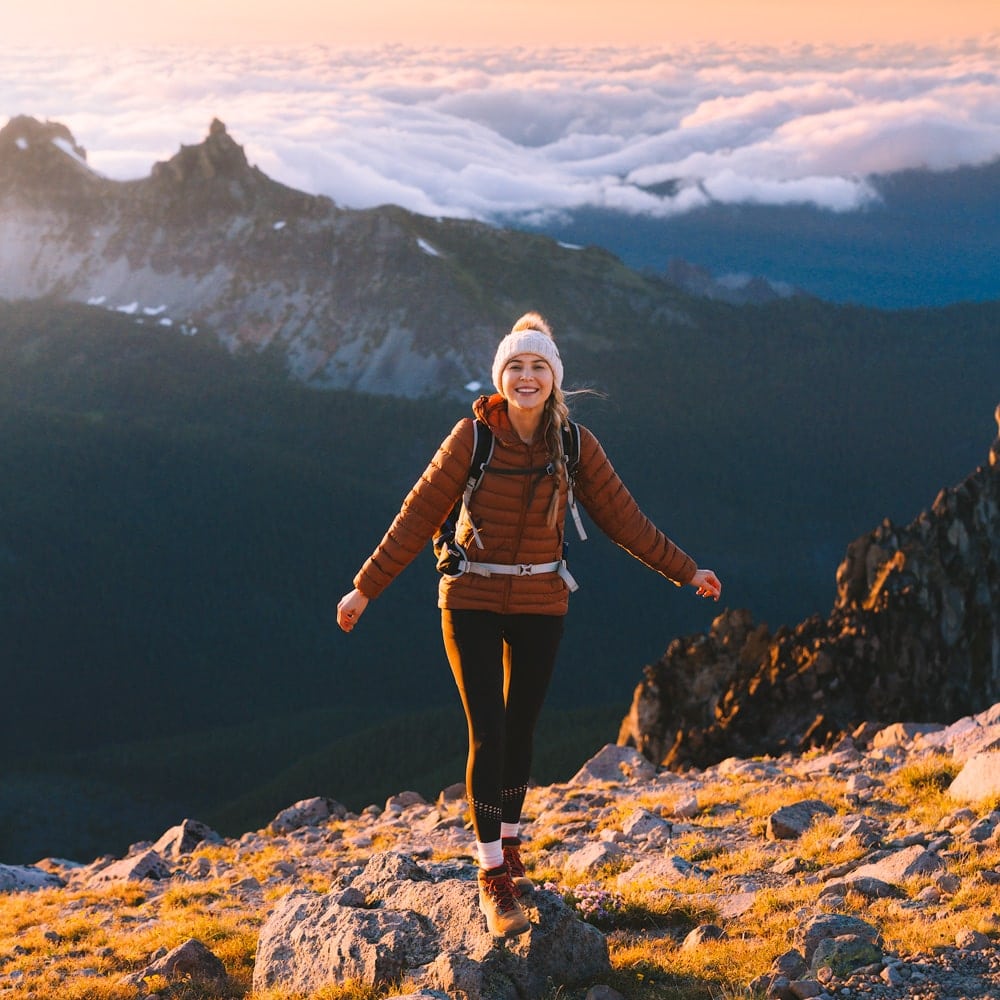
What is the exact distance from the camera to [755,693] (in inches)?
2056

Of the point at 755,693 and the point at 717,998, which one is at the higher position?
the point at 717,998

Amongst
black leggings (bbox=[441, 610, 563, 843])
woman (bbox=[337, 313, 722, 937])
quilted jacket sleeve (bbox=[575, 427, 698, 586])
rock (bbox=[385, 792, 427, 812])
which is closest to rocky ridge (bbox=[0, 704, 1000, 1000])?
woman (bbox=[337, 313, 722, 937])

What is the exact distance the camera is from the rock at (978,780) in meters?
13.0

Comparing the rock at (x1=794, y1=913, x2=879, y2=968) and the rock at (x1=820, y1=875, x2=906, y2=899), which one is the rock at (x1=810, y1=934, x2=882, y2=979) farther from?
the rock at (x1=820, y1=875, x2=906, y2=899)

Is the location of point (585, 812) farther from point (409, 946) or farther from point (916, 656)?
point (916, 656)

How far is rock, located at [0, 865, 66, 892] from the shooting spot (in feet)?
63.6

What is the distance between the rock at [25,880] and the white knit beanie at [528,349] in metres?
13.3

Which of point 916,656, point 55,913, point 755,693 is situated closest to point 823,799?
point 55,913

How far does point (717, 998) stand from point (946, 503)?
75.7 m

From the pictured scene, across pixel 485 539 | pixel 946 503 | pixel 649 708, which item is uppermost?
pixel 485 539

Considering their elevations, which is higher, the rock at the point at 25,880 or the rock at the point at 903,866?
the rock at the point at 903,866

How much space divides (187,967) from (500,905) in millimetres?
3342

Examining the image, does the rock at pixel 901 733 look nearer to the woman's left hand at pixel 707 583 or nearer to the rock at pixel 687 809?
the rock at pixel 687 809

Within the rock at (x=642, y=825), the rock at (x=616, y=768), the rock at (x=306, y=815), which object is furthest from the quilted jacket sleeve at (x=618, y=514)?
the rock at (x=306, y=815)
